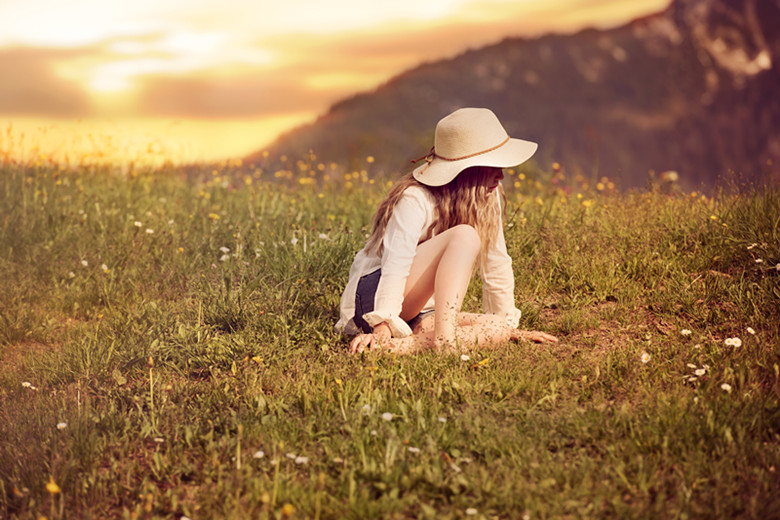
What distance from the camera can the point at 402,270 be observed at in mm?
3633

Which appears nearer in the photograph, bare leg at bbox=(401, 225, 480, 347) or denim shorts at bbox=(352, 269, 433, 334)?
bare leg at bbox=(401, 225, 480, 347)

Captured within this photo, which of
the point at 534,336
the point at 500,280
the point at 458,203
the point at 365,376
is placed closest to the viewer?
the point at 365,376

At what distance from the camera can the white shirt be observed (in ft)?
11.9

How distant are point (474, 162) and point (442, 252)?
1.58ft

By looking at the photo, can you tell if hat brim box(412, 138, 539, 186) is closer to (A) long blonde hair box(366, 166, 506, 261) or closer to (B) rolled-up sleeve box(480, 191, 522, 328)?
(A) long blonde hair box(366, 166, 506, 261)

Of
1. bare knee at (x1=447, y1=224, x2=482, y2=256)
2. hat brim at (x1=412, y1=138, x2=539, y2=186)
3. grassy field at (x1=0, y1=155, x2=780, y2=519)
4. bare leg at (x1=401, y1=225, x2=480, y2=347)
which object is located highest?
hat brim at (x1=412, y1=138, x2=539, y2=186)

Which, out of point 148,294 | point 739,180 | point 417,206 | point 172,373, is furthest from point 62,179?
point 739,180

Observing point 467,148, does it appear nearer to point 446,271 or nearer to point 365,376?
point 446,271

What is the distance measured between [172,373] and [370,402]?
46.8 inches

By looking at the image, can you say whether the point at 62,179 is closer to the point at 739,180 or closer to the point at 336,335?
the point at 336,335

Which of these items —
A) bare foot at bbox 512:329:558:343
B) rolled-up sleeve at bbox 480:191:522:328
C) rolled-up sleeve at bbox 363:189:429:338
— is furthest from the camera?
rolled-up sleeve at bbox 480:191:522:328

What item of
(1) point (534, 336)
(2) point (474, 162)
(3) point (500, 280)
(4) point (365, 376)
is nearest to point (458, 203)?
(2) point (474, 162)

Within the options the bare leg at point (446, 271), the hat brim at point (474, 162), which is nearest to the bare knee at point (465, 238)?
the bare leg at point (446, 271)

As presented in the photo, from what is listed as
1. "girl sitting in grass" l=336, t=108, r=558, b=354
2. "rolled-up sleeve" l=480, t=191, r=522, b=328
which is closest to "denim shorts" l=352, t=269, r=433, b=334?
"girl sitting in grass" l=336, t=108, r=558, b=354
